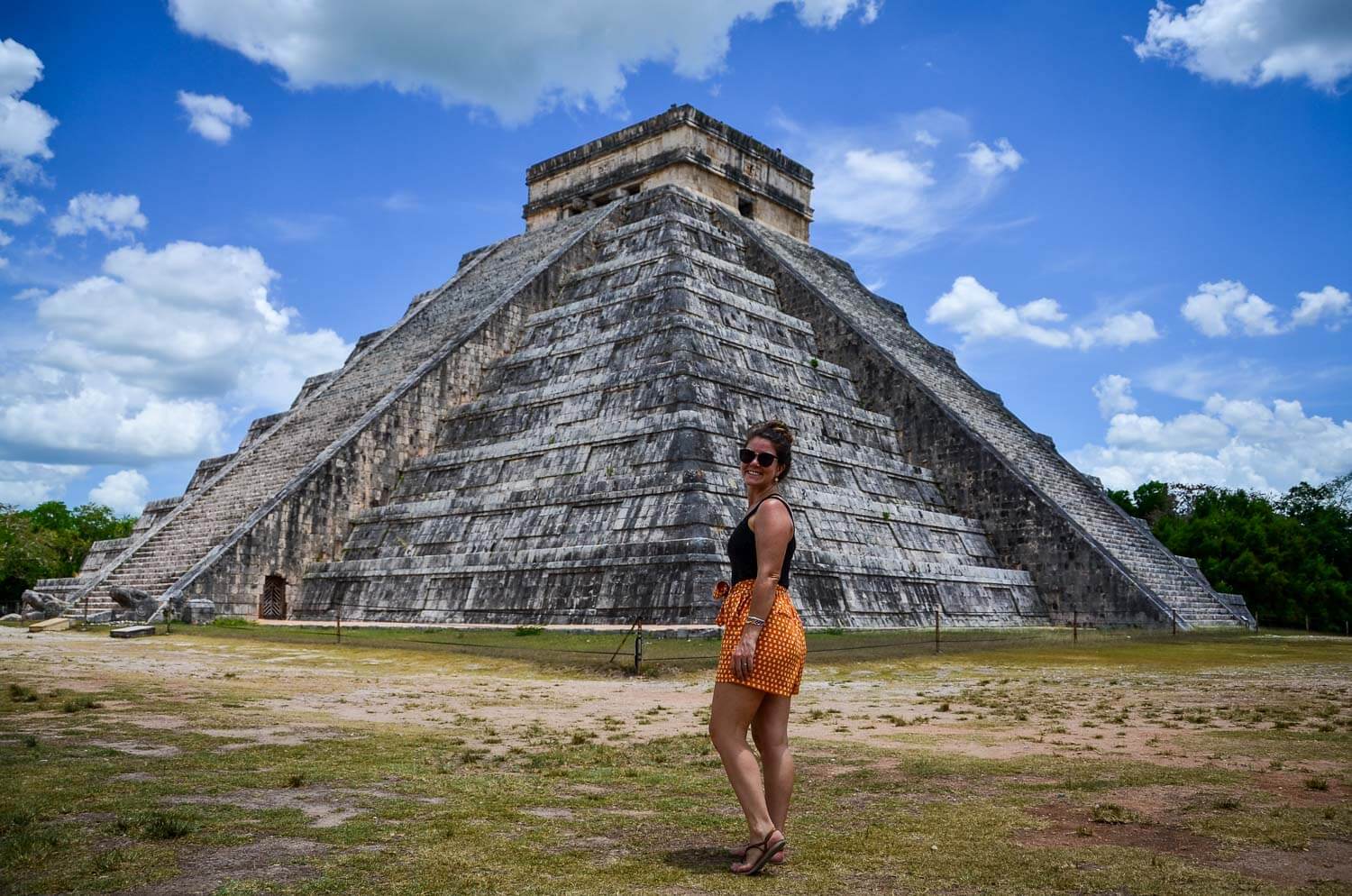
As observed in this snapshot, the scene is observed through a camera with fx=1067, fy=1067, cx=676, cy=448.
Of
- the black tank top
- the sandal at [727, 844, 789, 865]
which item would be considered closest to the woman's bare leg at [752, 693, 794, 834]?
the sandal at [727, 844, 789, 865]

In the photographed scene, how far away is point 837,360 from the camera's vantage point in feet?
81.1

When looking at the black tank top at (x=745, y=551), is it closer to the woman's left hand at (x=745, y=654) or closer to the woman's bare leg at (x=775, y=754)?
the woman's left hand at (x=745, y=654)

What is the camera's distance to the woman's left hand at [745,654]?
4.21m

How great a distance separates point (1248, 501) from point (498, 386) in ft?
105

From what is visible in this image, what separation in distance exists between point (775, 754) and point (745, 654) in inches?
17.2

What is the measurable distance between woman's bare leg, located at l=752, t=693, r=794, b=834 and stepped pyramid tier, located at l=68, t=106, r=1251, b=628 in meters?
10.8

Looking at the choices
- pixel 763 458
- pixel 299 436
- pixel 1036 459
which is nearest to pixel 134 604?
pixel 299 436

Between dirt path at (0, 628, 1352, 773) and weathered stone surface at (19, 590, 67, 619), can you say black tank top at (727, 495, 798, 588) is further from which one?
weathered stone surface at (19, 590, 67, 619)

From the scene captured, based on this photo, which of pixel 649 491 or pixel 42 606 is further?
pixel 42 606

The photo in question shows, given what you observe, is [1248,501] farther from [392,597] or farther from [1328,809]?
[1328,809]

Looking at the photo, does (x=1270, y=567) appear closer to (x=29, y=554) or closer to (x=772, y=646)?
(x=772, y=646)

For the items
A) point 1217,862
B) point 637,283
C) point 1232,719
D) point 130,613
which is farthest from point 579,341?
point 1217,862

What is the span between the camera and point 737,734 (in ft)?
13.9

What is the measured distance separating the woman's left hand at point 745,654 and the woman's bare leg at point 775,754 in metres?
0.18
